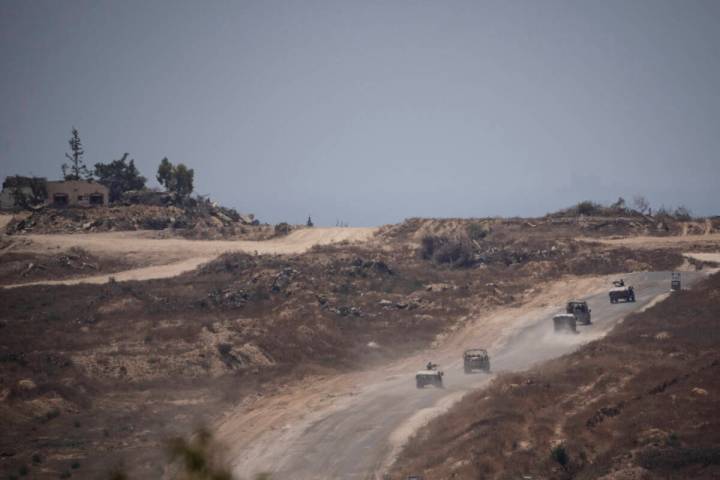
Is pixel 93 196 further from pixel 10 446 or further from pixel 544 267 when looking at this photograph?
pixel 10 446

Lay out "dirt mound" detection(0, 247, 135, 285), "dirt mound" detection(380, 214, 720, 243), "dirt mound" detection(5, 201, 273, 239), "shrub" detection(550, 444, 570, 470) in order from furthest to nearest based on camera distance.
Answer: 1. "dirt mound" detection(5, 201, 273, 239)
2. "dirt mound" detection(380, 214, 720, 243)
3. "dirt mound" detection(0, 247, 135, 285)
4. "shrub" detection(550, 444, 570, 470)

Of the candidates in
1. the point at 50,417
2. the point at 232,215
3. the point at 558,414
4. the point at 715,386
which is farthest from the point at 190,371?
the point at 232,215

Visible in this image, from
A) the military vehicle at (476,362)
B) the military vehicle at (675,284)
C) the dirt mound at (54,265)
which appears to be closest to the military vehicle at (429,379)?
the military vehicle at (476,362)

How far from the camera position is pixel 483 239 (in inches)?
3324

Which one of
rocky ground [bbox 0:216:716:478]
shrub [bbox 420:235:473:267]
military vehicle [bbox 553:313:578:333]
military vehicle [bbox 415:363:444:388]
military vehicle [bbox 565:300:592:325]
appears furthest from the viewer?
shrub [bbox 420:235:473:267]

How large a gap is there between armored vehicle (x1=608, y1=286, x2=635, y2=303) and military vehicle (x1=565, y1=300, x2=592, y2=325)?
16.2 ft

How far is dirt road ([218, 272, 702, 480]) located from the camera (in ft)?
110

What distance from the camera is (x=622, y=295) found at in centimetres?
5766

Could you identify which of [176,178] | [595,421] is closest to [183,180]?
[176,178]

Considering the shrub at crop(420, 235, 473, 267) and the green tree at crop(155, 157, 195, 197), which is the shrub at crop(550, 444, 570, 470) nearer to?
the shrub at crop(420, 235, 473, 267)

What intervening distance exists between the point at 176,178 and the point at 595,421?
83.0 m

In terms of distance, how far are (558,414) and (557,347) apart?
15389 millimetres

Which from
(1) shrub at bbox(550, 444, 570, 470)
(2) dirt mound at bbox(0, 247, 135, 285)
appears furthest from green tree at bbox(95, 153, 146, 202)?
(1) shrub at bbox(550, 444, 570, 470)

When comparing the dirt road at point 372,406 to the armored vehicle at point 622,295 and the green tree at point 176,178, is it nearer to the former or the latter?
the armored vehicle at point 622,295
